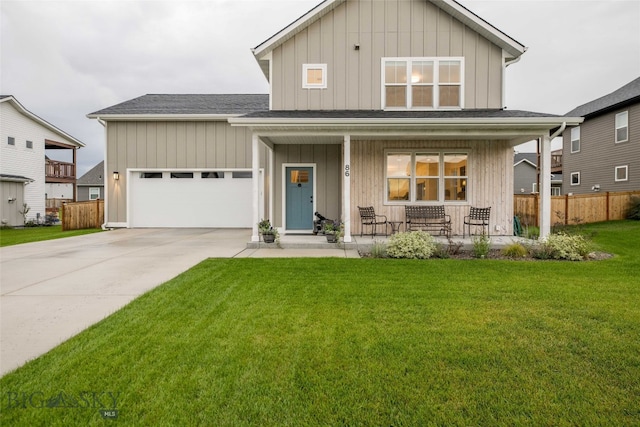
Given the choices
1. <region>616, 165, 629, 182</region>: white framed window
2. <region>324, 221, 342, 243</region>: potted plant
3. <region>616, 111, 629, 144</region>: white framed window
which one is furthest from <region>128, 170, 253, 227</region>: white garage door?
<region>616, 111, 629, 144</region>: white framed window

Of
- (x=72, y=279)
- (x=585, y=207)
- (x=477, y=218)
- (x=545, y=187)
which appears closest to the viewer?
(x=72, y=279)

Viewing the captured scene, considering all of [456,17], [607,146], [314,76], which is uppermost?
[456,17]

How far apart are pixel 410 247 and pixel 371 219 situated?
269 cm

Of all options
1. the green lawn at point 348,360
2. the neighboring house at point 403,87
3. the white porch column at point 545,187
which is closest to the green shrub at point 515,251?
the white porch column at point 545,187

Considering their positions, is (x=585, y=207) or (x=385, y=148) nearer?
(x=385, y=148)

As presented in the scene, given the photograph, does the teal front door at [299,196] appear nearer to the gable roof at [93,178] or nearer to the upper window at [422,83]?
the upper window at [422,83]

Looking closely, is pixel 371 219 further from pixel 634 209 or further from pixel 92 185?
pixel 92 185

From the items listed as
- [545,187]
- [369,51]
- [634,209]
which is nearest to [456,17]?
[369,51]

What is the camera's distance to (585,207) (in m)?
13.8

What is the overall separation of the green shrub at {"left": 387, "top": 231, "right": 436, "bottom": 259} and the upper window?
461cm

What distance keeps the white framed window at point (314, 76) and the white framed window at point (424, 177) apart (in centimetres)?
294

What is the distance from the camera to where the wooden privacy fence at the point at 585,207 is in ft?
44.8

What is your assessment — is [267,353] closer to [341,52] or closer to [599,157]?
[341,52]

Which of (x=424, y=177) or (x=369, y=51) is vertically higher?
(x=369, y=51)
